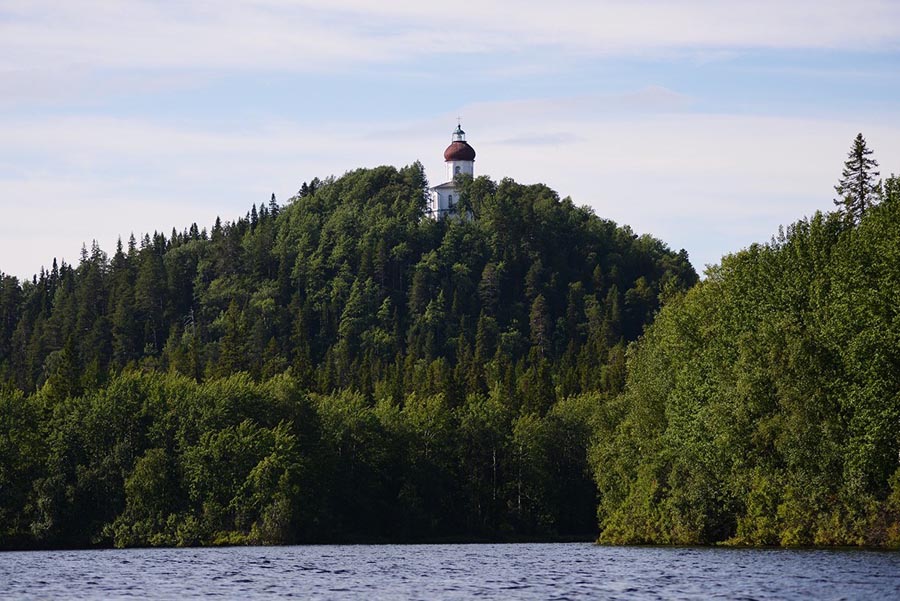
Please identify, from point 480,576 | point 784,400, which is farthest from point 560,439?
point 480,576

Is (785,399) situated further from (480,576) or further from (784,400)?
(480,576)

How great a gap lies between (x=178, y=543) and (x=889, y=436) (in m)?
64.0

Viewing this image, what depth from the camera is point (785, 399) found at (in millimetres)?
76375

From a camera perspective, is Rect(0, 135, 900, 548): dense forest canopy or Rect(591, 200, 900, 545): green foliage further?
Rect(0, 135, 900, 548): dense forest canopy

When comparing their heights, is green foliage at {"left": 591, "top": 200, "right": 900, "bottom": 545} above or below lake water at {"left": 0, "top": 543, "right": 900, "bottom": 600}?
above

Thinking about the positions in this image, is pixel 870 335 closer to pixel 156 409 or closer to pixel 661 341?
pixel 661 341

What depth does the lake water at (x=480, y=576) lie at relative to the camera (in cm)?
5181

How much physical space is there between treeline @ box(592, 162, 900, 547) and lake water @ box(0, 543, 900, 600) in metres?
4.31

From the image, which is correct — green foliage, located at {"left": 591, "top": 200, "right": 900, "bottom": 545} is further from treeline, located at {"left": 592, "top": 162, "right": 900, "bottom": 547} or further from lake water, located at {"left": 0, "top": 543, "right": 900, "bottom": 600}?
lake water, located at {"left": 0, "top": 543, "right": 900, "bottom": 600}

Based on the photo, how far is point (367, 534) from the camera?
5094 inches

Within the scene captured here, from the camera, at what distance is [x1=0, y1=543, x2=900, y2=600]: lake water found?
170 ft

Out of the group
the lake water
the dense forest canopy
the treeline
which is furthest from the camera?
the dense forest canopy

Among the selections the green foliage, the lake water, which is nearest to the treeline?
the green foliage

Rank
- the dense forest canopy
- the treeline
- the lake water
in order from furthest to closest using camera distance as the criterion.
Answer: the dense forest canopy, the treeline, the lake water
